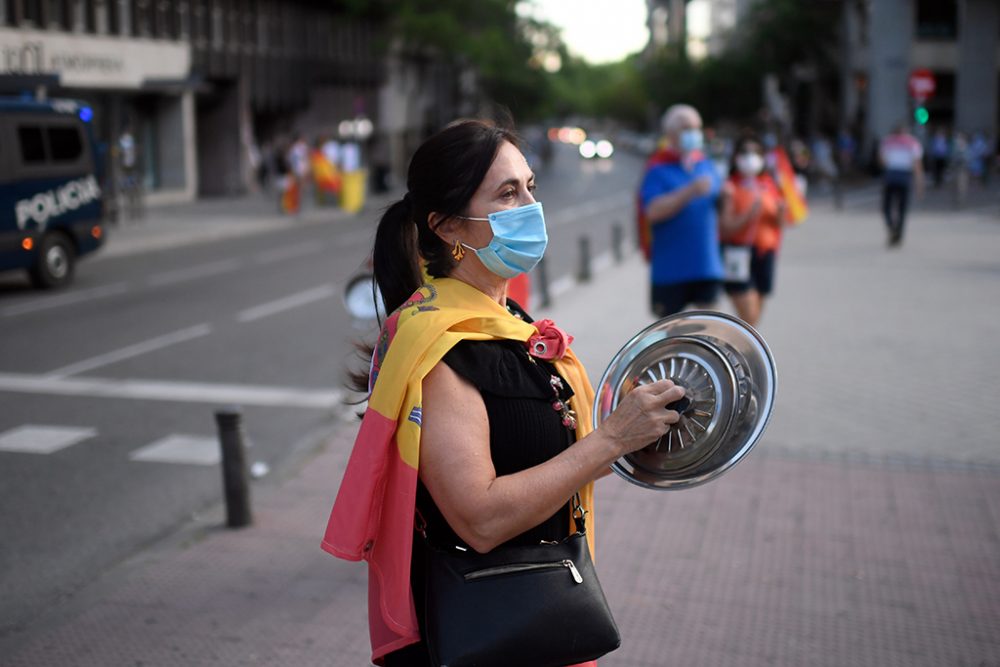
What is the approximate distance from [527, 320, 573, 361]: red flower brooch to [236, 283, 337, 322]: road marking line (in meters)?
11.5

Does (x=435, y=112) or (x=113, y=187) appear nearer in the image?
(x=113, y=187)

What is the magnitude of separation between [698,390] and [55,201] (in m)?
15.7

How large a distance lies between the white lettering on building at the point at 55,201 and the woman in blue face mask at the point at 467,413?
576 inches

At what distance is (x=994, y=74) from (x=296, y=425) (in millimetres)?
46436

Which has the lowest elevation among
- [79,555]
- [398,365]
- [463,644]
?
[79,555]

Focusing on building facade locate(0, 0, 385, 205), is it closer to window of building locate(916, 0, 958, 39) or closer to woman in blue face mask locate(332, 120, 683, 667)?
window of building locate(916, 0, 958, 39)

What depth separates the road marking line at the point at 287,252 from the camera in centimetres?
2112

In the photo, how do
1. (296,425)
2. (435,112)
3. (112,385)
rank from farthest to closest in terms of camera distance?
(435,112) → (112,385) → (296,425)

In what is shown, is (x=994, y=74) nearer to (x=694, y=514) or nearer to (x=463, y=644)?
(x=694, y=514)

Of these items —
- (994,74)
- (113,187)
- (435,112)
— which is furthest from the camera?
(435,112)

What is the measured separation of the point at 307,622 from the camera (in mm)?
4832

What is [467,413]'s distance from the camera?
7.56ft

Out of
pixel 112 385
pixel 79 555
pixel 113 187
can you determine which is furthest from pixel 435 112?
pixel 79 555

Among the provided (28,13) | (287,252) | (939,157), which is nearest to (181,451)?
(287,252)
